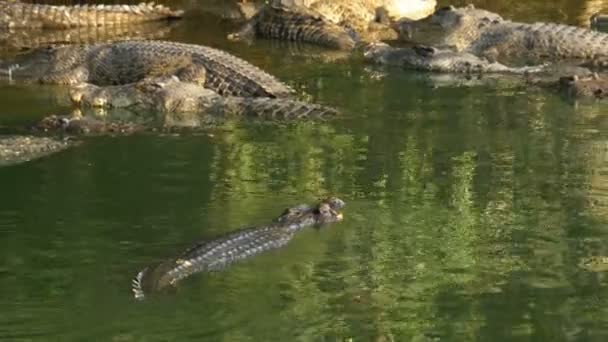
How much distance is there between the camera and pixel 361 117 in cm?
1128

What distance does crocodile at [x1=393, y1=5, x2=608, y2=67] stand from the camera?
49.4ft

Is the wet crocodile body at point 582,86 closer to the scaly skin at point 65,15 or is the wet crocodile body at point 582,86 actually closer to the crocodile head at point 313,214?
the crocodile head at point 313,214

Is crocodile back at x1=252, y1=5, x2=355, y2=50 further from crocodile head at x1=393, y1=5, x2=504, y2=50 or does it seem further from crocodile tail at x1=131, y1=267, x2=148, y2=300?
crocodile tail at x1=131, y1=267, x2=148, y2=300

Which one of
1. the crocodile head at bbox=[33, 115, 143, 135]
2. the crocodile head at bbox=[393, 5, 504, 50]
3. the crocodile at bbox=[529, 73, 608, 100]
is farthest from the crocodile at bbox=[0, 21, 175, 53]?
the crocodile at bbox=[529, 73, 608, 100]

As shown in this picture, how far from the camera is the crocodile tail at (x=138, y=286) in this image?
254 inches

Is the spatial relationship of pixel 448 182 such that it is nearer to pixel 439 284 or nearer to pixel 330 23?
pixel 439 284

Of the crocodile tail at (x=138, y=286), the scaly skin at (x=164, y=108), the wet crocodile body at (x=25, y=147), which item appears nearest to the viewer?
the crocodile tail at (x=138, y=286)

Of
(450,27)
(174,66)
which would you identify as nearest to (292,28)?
(450,27)

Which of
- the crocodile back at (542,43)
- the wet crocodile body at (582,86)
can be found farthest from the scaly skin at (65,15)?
the wet crocodile body at (582,86)

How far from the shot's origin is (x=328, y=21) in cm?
1727

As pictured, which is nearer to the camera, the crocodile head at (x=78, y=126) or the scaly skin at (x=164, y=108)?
the crocodile head at (x=78, y=126)

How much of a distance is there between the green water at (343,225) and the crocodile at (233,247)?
85 millimetres

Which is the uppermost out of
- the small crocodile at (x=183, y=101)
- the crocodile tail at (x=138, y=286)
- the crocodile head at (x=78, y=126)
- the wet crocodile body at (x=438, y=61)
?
the wet crocodile body at (x=438, y=61)

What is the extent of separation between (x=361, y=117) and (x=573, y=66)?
3801 mm
